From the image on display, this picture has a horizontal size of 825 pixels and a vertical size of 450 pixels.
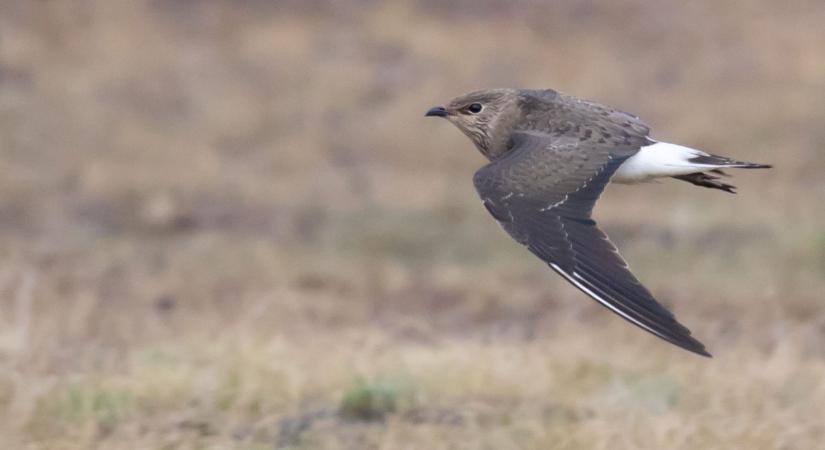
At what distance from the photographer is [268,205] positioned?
13008 mm

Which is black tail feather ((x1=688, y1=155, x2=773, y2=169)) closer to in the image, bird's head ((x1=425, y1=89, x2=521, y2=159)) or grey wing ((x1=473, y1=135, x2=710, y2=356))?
grey wing ((x1=473, y1=135, x2=710, y2=356))

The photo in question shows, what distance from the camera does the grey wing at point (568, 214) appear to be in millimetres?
4672

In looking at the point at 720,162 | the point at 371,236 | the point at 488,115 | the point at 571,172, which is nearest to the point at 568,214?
the point at 571,172

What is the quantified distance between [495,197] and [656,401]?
1.15 meters

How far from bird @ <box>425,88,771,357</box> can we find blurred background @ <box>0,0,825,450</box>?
24.7 inches

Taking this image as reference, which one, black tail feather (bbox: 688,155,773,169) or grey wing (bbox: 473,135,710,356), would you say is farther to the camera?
black tail feather (bbox: 688,155,773,169)

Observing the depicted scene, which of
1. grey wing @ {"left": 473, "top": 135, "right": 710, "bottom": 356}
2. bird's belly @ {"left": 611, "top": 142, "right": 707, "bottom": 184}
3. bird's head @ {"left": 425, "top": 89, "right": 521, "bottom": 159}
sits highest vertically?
bird's head @ {"left": 425, "top": 89, "right": 521, "bottom": 159}

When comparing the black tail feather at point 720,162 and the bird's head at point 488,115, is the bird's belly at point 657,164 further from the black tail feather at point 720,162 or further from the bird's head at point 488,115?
the bird's head at point 488,115

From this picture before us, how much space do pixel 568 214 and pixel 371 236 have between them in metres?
6.97

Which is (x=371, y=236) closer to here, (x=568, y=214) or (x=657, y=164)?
(x=657, y=164)

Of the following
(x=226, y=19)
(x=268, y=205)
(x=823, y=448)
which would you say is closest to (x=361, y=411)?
(x=823, y=448)

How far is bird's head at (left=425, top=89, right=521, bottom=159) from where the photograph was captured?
6051 mm

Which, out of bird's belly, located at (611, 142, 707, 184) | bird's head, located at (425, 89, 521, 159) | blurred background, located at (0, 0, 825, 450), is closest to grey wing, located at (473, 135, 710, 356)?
bird's belly, located at (611, 142, 707, 184)

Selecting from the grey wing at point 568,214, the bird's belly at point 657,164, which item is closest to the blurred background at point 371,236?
the grey wing at point 568,214
